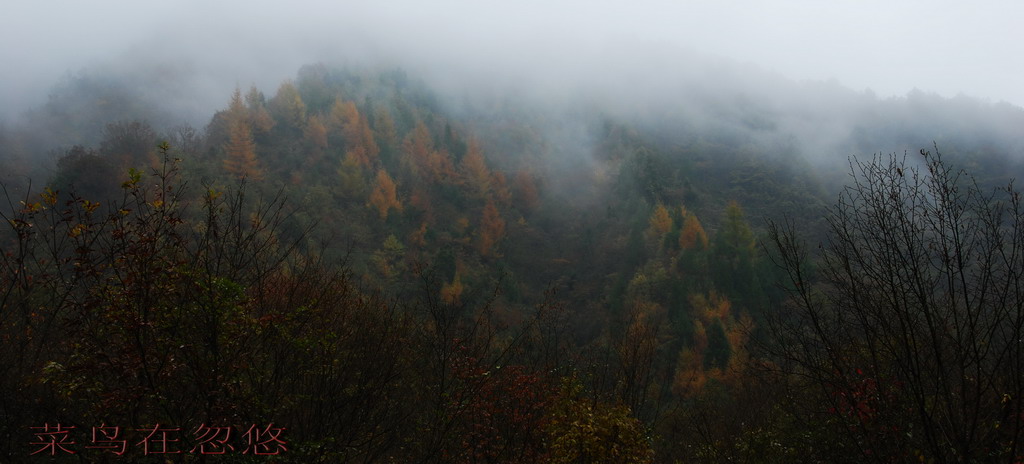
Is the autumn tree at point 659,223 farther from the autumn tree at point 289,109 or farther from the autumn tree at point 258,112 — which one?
the autumn tree at point 258,112

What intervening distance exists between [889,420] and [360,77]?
10162 cm

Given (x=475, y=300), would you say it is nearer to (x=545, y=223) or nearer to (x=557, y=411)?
(x=545, y=223)

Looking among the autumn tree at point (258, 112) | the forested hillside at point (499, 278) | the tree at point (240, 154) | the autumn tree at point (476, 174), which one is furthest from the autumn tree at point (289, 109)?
the autumn tree at point (476, 174)

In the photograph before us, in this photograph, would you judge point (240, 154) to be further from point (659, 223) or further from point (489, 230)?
point (659, 223)

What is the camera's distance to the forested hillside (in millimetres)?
5918

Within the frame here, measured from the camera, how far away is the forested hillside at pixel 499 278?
5918mm

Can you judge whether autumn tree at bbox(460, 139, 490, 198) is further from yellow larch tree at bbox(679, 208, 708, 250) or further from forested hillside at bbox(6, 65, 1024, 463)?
yellow larch tree at bbox(679, 208, 708, 250)

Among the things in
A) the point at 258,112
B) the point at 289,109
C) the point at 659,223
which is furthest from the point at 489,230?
the point at 258,112

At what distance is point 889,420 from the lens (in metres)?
6.92

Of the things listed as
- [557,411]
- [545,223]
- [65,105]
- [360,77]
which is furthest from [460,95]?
[557,411]

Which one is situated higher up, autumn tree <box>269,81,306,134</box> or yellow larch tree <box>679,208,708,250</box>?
autumn tree <box>269,81,306,134</box>

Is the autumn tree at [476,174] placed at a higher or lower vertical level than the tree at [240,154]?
higher

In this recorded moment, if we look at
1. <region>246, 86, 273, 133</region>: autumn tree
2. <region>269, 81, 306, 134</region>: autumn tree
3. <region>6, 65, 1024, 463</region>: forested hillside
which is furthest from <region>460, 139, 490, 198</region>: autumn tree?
<region>246, 86, 273, 133</region>: autumn tree

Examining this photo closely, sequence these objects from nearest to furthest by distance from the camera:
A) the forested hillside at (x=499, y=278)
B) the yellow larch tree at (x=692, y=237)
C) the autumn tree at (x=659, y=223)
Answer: the forested hillside at (x=499, y=278), the yellow larch tree at (x=692, y=237), the autumn tree at (x=659, y=223)
